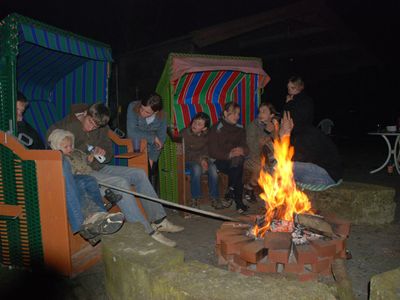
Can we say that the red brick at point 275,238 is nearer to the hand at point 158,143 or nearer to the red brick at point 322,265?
the red brick at point 322,265

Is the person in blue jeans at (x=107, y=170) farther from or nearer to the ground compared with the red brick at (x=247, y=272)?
farther from the ground

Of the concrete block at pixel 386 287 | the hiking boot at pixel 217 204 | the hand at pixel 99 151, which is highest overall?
the hand at pixel 99 151

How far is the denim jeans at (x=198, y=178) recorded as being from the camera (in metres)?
5.25

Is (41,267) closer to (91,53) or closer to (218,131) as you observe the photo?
(91,53)

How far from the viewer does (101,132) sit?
4391mm

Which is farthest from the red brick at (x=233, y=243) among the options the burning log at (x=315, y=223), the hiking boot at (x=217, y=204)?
the hiking boot at (x=217, y=204)

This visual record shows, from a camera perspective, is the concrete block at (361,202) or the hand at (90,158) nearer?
the hand at (90,158)

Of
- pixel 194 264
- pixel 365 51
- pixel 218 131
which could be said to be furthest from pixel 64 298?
pixel 365 51

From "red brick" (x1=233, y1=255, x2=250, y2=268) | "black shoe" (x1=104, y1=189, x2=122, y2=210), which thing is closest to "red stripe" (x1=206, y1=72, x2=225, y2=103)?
"black shoe" (x1=104, y1=189, x2=122, y2=210)

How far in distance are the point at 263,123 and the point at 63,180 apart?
142 inches

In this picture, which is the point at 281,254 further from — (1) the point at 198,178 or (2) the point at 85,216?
(1) the point at 198,178

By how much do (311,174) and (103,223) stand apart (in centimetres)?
252

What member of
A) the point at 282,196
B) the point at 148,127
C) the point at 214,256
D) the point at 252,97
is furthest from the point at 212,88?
the point at 214,256

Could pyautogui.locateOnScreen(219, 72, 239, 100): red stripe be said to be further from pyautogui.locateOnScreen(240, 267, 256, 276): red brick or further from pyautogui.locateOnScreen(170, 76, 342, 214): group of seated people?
pyautogui.locateOnScreen(240, 267, 256, 276): red brick
